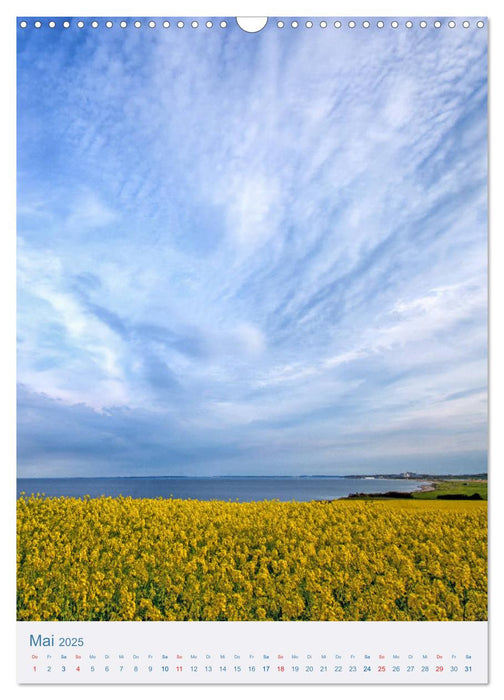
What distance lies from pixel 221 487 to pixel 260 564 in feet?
2.12

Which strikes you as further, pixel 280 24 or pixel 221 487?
pixel 221 487

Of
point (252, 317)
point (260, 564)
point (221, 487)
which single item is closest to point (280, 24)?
point (252, 317)

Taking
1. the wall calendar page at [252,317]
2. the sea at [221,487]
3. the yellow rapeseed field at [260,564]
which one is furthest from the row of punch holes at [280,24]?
the yellow rapeseed field at [260,564]

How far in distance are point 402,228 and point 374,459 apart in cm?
166

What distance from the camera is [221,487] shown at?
392cm

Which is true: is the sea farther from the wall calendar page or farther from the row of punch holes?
the row of punch holes

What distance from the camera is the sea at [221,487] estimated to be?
3660 mm

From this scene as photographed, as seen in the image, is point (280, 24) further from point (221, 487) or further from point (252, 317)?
point (221, 487)

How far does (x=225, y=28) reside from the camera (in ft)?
11.4

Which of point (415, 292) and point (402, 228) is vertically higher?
point (402, 228)

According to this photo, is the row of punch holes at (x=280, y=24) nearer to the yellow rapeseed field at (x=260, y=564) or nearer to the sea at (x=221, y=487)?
the sea at (x=221, y=487)
